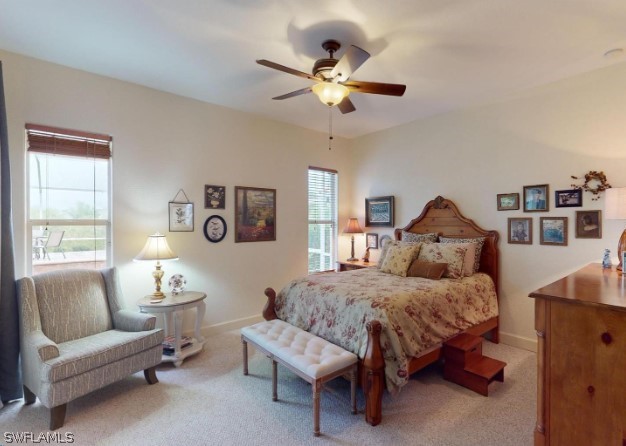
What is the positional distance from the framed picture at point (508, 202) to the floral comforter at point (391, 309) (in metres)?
0.80

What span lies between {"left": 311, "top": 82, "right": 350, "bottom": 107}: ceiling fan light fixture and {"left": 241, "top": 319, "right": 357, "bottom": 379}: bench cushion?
182 cm

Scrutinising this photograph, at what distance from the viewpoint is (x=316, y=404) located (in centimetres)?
197

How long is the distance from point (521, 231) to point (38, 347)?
4.33 meters

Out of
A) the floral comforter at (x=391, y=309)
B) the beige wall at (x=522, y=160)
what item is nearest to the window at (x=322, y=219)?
the beige wall at (x=522, y=160)

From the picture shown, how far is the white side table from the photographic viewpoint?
2.85 metres

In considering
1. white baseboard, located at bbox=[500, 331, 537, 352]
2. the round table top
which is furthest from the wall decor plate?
white baseboard, located at bbox=[500, 331, 537, 352]

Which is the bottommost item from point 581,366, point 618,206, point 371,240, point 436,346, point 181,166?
point 436,346

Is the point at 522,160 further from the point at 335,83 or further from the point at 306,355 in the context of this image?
the point at 306,355

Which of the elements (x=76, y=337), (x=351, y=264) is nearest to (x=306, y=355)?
(x=76, y=337)

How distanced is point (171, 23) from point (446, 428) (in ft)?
10.9

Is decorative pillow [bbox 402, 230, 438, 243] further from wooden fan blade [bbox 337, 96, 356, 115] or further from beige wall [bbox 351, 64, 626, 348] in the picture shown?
wooden fan blade [bbox 337, 96, 356, 115]

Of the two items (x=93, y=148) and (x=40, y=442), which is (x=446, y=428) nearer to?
(x=40, y=442)

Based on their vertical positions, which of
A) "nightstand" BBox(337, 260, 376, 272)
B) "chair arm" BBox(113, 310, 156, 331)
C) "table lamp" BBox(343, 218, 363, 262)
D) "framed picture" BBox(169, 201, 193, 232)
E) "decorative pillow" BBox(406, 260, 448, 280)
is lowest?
"chair arm" BBox(113, 310, 156, 331)

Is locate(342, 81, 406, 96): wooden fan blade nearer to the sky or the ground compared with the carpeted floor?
nearer to the sky
